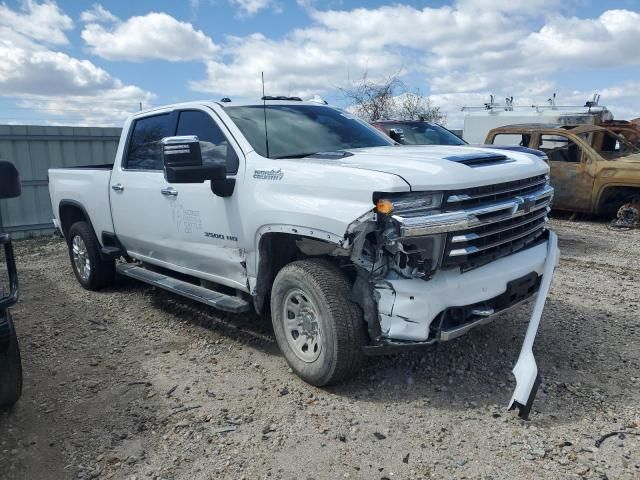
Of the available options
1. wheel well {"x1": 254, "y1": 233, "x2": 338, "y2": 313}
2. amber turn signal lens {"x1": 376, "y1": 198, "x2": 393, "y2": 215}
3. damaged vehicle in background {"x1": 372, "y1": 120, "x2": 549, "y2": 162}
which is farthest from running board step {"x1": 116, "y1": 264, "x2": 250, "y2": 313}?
damaged vehicle in background {"x1": 372, "y1": 120, "x2": 549, "y2": 162}

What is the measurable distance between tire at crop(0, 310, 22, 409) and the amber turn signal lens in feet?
7.33

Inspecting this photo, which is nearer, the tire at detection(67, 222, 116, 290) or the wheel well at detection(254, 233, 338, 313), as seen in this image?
the wheel well at detection(254, 233, 338, 313)

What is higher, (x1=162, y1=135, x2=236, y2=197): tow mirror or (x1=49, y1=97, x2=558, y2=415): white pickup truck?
(x1=162, y1=135, x2=236, y2=197): tow mirror

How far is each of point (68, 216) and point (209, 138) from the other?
10.4ft

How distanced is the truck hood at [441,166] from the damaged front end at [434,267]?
72mm

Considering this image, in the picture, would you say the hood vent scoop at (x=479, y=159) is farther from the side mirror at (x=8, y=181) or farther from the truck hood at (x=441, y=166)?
the side mirror at (x=8, y=181)

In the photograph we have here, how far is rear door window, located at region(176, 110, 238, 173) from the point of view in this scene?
4.12 meters

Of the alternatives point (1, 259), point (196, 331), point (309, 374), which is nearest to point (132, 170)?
point (196, 331)

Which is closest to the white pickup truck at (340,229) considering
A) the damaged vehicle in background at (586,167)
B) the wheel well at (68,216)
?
the wheel well at (68,216)

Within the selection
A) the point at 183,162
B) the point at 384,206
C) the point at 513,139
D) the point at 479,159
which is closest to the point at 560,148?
the point at 513,139

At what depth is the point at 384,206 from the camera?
3.04 meters

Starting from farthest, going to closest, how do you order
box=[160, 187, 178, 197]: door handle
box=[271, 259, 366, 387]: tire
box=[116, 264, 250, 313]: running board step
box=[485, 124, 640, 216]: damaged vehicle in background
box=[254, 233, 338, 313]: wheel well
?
box=[485, 124, 640, 216]: damaged vehicle in background
box=[160, 187, 178, 197]: door handle
box=[116, 264, 250, 313]: running board step
box=[254, 233, 338, 313]: wheel well
box=[271, 259, 366, 387]: tire

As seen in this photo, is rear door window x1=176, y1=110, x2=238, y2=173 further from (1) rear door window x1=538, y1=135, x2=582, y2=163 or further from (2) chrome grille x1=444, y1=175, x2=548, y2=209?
(1) rear door window x1=538, y1=135, x2=582, y2=163

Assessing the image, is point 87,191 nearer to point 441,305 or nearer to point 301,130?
point 301,130
